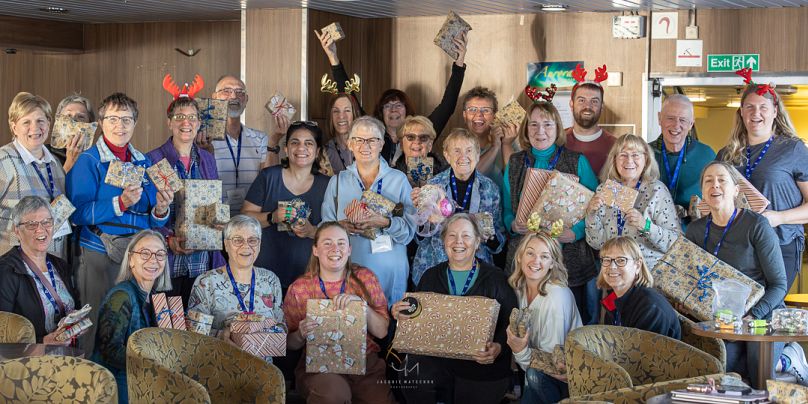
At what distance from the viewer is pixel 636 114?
30.1 feet

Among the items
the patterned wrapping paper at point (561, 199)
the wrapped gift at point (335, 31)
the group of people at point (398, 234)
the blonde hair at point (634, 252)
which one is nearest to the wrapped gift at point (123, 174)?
the group of people at point (398, 234)

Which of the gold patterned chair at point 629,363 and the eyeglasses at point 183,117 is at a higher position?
the eyeglasses at point 183,117

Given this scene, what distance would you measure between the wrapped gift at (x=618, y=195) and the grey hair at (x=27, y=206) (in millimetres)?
3076

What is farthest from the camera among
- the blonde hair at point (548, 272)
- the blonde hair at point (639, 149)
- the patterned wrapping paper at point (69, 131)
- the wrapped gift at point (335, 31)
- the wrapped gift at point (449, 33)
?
the wrapped gift at point (335, 31)

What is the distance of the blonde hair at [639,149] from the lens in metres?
6.56

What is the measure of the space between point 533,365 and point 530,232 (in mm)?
845

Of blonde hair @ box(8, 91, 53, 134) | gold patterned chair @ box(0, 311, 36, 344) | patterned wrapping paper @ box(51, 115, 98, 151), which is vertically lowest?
gold patterned chair @ box(0, 311, 36, 344)

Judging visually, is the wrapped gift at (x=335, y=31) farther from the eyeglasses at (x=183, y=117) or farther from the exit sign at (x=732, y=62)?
the exit sign at (x=732, y=62)

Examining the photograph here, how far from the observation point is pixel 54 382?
4.10 meters

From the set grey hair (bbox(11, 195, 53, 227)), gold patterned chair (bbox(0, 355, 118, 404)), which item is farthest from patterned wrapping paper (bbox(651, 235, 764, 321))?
grey hair (bbox(11, 195, 53, 227))

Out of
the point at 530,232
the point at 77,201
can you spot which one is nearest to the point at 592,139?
the point at 530,232

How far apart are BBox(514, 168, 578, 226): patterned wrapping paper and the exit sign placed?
2.83 metres

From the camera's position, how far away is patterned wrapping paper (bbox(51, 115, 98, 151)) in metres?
6.91

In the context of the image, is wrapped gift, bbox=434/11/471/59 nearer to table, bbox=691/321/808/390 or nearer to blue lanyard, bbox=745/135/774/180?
blue lanyard, bbox=745/135/774/180
